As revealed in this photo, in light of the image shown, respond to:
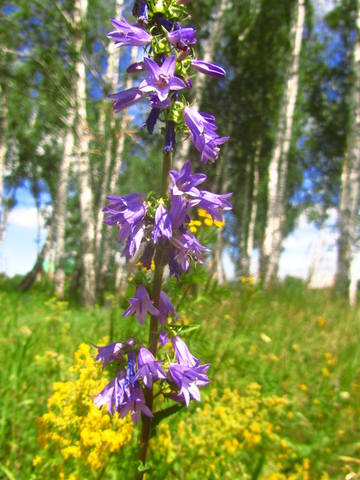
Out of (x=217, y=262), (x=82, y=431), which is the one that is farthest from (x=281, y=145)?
(x=82, y=431)

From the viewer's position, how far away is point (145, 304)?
1.42 m

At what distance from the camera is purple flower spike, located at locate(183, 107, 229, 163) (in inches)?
56.3

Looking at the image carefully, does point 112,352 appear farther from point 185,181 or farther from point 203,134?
point 203,134

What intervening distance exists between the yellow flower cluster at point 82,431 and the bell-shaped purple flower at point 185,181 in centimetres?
117

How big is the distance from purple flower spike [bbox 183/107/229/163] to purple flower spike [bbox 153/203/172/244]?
0.93 ft

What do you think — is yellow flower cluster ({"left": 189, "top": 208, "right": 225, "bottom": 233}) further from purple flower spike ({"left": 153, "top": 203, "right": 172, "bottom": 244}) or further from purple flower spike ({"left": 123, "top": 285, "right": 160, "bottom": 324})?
purple flower spike ({"left": 123, "top": 285, "right": 160, "bottom": 324})

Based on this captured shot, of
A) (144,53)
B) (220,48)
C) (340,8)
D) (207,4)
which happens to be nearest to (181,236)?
(144,53)

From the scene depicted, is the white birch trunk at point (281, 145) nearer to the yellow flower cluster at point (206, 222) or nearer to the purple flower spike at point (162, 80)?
the yellow flower cluster at point (206, 222)

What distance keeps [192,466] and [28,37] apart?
1133cm

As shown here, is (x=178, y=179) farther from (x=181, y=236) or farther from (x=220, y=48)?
(x=220, y=48)

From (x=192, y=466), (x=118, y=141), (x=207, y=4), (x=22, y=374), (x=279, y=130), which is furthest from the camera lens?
(x=207, y=4)

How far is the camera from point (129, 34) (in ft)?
4.58

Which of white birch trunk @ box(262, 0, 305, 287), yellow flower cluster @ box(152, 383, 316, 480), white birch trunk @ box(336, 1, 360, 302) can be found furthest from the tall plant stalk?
white birch trunk @ box(262, 0, 305, 287)

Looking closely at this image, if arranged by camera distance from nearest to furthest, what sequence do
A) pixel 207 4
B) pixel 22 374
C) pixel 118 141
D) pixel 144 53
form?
1. pixel 144 53
2. pixel 22 374
3. pixel 118 141
4. pixel 207 4
